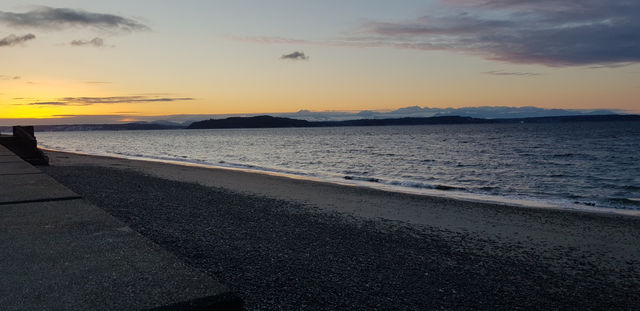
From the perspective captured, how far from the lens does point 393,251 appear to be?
24.4 ft

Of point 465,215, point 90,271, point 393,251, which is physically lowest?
point 465,215

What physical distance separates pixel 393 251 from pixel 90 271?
5.34 m

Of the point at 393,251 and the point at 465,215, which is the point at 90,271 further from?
the point at 465,215

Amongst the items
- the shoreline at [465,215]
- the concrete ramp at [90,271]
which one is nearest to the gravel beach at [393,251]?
the shoreline at [465,215]

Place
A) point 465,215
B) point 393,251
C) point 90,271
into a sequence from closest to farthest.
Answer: point 90,271 → point 393,251 → point 465,215

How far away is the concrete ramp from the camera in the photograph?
2.53 meters

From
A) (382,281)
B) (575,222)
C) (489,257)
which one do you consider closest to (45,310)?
(382,281)

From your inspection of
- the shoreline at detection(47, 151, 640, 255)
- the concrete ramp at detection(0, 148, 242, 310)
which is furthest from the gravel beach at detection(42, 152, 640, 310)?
the concrete ramp at detection(0, 148, 242, 310)

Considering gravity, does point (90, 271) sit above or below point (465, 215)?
above

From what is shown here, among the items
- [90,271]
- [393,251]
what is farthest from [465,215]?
[90,271]

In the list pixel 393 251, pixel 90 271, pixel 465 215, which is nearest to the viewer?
pixel 90 271

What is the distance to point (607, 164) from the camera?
34.0m

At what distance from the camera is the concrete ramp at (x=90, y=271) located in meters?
2.53

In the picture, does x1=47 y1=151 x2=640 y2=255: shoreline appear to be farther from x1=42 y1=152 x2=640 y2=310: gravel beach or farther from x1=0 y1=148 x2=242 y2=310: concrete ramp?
x1=0 y1=148 x2=242 y2=310: concrete ramp
